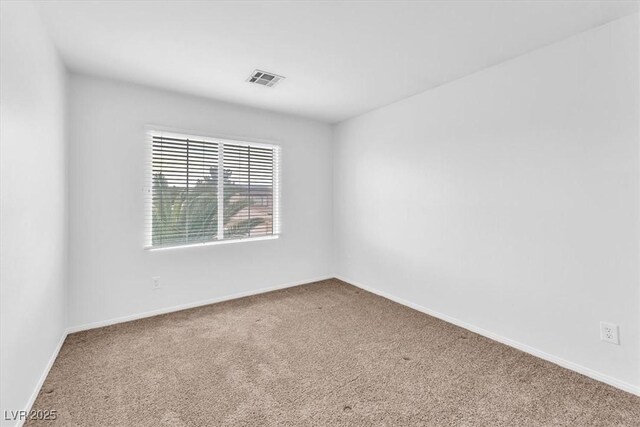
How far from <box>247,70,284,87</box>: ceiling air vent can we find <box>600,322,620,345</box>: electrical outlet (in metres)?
3.41

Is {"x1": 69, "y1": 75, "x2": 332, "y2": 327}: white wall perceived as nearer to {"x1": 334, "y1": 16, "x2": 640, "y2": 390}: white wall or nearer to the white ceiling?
the white ceiling

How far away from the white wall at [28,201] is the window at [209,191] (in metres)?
0.93

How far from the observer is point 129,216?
3.12 metres

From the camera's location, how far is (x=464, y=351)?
8.18ft

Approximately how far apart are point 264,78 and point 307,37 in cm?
88

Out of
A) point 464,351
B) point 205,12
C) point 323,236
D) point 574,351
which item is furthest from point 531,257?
point 205,12

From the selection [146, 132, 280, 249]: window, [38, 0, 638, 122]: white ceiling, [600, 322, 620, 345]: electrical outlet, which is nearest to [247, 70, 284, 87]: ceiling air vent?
[38, 0, 638, 122]: white ceiling

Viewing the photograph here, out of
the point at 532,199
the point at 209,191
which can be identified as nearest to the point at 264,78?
the point at 209,191

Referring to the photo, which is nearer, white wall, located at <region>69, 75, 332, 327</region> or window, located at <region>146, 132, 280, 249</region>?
white wall, located at <region>69, 75, 332, 327</region>

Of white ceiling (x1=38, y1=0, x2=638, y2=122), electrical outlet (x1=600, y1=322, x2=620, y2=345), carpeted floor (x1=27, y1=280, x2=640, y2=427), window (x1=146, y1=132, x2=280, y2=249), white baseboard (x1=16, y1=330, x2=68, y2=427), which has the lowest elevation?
carpeted floor (x1=27, y1=280, x2=640, y2=427)

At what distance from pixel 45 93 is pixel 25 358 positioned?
177 cm

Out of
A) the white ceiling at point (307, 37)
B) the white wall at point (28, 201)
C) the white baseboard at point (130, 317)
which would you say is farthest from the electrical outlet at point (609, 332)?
the white wall at point (28, 201)

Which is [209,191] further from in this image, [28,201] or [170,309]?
[28,201]

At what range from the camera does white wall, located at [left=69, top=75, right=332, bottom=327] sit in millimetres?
2875
